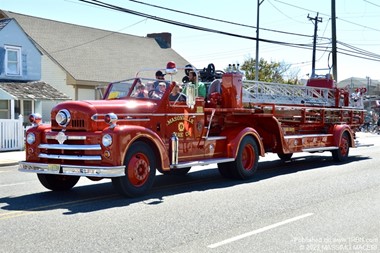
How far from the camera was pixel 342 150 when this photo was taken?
16.1 meters

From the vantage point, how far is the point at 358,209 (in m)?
8.20

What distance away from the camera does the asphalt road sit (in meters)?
6.02

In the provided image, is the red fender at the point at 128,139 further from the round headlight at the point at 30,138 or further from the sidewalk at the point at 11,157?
the sidewalk at the point at 11,157

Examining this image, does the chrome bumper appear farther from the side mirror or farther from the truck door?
the side mirror

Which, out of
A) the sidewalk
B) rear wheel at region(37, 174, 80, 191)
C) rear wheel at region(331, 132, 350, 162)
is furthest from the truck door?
the sidewalk

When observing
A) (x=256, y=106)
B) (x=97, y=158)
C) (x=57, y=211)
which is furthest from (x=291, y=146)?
(x=57, y=211)

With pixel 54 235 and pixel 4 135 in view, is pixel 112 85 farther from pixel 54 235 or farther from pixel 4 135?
pixel 4 135

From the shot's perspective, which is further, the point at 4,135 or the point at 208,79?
the point at 4,135

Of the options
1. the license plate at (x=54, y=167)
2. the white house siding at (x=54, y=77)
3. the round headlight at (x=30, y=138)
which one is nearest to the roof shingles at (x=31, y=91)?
the white house siding at (x=54, y=77)

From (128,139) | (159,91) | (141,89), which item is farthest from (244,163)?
(128,139)

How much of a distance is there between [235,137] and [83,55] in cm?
2318

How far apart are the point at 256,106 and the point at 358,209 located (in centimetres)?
504

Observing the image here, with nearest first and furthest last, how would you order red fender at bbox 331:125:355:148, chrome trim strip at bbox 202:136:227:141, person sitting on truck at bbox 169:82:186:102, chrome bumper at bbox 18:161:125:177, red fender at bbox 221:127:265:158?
chrome bumper at bbox 18:161:125:177 < person sitting on truck at bbox 169:82:186:102 < chrome trim strip at bbox 202:136:227:141 < red fender at bbox 221:127:265:158 < red fender at bbox 331:125:355:148

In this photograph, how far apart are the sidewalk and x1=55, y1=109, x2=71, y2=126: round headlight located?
7581 mm
